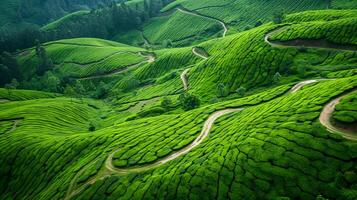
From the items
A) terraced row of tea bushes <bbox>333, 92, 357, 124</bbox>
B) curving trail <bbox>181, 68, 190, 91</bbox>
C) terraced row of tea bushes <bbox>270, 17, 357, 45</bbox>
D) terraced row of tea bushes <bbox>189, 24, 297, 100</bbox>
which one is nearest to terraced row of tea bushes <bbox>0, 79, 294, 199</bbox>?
terraced row of tea bushes <bbox>189, 24, 297, 100</bbox>

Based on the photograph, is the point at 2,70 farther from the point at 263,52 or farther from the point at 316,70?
the point at 316,70

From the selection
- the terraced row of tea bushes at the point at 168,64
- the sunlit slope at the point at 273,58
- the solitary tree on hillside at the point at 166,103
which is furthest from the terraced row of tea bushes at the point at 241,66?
the terraced row of tea bushes at the point at 168,64

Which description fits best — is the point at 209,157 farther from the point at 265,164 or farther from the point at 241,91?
the point at 241,91

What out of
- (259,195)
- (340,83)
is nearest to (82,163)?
(259,195)

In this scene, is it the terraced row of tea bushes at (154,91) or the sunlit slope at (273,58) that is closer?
the sunlit slope at (273,58)

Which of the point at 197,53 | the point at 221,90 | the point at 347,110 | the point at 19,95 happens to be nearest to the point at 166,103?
the point at 221,90

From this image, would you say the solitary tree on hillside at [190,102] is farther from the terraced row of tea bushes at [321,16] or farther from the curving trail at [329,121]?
the terraced row of tea bushes at [321,16]
